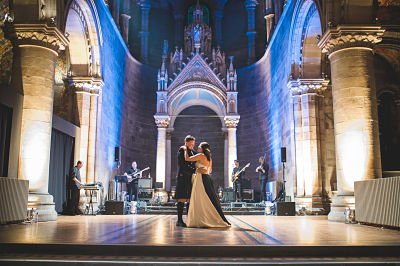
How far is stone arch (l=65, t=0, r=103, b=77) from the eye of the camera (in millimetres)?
12648

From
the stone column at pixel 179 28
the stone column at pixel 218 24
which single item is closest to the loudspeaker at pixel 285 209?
the stone column at pixel 218 24

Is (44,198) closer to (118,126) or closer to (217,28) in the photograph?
(118,126)

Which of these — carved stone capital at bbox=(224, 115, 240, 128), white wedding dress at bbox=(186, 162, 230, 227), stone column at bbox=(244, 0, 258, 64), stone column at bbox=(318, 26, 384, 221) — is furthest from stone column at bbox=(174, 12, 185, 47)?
white wedding dress at bbox=(186, 162, 230, 227)

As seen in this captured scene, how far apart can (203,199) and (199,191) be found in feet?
0.54

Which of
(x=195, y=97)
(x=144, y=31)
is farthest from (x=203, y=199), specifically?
(x=144, y=31)

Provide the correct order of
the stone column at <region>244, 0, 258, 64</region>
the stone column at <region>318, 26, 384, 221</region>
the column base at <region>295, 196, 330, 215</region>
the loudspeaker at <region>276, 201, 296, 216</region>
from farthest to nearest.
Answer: the stone column at <region>244, 0, 258, 64</region> → the column base at <region>295, 196, 330, 215</region> → the loudspeaker at <region>276, 201, 296, 216</region> → the stone column at <region>318, 26, 384, 221</region>

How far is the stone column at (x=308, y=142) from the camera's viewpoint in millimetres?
12047

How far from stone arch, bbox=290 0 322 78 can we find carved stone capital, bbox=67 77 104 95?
22.3ft

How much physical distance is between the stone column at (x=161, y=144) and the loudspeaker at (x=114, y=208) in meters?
5.60

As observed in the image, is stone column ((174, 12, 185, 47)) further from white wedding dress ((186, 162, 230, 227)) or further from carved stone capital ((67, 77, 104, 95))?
white wedding dress ((186, 162, 230, 227))

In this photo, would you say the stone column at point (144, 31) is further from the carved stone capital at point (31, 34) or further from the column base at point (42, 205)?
the column base at point (42, 205)

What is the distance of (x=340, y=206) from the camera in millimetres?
8547

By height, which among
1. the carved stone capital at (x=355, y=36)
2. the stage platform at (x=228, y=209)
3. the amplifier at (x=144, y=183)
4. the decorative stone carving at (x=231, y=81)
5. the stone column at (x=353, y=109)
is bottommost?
the stage platform at (x=228, y=209)

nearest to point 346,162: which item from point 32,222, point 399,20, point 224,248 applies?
point 224,248
